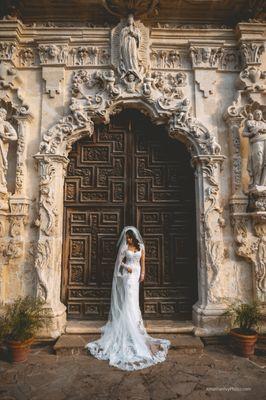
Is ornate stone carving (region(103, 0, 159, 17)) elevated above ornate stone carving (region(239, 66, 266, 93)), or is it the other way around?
ornate stone carving (region(103, 0, 159, 17))

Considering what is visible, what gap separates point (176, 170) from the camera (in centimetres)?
584

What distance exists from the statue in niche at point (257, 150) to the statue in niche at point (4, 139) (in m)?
4.18

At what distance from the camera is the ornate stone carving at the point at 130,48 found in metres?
5.66

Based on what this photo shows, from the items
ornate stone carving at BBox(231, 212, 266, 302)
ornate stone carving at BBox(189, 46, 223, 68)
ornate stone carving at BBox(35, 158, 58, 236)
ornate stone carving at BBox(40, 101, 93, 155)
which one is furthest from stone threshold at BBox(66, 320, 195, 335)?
ornate stone carving at BBox(189, 46, 223, 68)

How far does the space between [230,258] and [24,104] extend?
4.63 meters

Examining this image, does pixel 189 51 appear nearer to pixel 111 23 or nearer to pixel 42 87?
pixel 111 23

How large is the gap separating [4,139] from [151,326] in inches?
163

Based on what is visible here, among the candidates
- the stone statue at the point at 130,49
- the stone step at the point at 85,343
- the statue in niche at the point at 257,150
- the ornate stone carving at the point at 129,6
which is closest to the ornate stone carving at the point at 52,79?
the stone statue at the point at 130,49

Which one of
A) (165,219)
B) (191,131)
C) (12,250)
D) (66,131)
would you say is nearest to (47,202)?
(12,250)

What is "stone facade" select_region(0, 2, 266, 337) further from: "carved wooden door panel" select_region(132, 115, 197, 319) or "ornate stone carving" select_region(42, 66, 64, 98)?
"carved wooden door panel" select_region(132, 115, 197, 319)

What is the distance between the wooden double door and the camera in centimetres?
548

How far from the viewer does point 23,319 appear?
4391 millimetres

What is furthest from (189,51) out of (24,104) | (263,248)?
(263,248)

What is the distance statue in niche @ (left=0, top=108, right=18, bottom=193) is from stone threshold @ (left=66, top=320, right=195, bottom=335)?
103 inches
